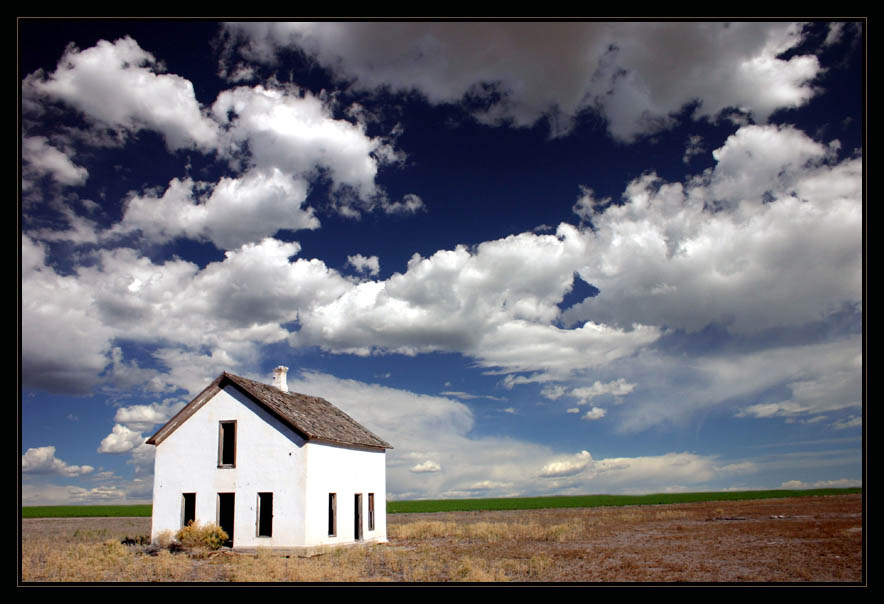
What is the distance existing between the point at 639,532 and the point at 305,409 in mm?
21190

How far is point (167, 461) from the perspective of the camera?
23984 millimetres

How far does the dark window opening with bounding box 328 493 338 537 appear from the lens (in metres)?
23.6

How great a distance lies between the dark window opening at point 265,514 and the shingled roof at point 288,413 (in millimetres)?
2694

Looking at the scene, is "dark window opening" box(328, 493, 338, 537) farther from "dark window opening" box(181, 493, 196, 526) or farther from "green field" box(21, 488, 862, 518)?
"green field" box(21, 488, 862, 518)

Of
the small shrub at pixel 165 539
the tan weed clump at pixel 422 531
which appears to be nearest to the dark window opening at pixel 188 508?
the small shrub at pixel 165 539

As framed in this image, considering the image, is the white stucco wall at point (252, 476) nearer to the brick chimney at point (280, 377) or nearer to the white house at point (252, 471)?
the white house at point (252, 471)

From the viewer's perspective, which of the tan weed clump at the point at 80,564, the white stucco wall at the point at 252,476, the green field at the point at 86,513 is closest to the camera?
the tan weed clump at the point at 80,564

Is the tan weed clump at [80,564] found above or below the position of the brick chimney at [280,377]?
below

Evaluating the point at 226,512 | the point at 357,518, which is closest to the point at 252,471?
the point at 226,512

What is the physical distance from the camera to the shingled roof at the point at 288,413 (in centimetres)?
2295

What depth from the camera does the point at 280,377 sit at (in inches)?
1103

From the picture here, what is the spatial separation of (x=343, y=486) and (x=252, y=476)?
386 cm
